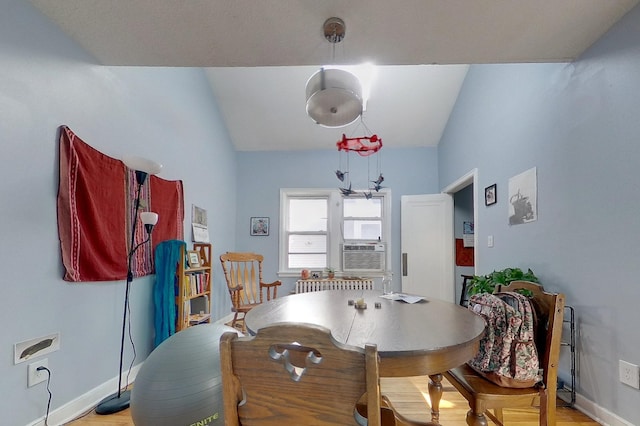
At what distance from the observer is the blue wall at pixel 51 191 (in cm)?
164

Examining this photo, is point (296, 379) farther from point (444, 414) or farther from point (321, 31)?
point (321, 31)

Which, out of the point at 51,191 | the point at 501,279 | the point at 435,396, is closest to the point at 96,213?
the point at 51,191

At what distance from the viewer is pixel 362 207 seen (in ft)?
17.0

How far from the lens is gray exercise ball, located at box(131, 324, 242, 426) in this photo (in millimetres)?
1364

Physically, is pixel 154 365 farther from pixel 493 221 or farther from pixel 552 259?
pixel 493 221

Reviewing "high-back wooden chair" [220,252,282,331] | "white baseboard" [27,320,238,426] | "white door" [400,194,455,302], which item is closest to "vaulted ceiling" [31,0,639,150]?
"white baseboard" [27,320,238,426]

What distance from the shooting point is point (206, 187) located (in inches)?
161

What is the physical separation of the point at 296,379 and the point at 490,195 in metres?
3.29

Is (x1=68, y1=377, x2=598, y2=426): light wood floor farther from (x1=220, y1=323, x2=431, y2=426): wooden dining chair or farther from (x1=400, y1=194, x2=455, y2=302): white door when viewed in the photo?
(x1=400, y1=194, x2=455, y2=302): white door

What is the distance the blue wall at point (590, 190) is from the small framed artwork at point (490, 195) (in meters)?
0.31

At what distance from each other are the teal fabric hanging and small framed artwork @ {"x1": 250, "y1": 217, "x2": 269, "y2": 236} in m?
2.23

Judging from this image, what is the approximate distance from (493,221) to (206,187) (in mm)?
3302

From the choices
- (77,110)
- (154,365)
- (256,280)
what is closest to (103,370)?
(154,365)

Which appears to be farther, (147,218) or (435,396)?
(147,218)
